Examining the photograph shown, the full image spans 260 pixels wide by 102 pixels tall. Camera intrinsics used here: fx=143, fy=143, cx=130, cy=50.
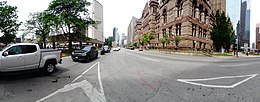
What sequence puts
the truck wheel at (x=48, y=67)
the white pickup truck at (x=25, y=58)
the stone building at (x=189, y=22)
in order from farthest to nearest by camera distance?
the stone building at (x=189, y=22), the truck wheel at (x=48, y=67), the white pickup truck at (x=25, y=58)

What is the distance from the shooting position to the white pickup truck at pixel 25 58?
6823 millimetres

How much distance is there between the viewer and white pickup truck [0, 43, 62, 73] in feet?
22.4

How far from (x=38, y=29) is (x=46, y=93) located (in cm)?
4810

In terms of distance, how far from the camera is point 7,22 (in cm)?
3644

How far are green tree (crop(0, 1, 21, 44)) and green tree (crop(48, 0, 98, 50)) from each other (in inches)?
546

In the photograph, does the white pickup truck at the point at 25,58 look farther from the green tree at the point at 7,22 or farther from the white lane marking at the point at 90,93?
the green tree at the point at 7,22

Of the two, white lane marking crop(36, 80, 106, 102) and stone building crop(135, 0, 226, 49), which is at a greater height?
stone building crop(135, 0, 226, 49)

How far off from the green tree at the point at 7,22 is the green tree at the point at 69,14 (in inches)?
546

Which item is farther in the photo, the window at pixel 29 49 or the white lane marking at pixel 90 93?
the window at pixel 29 49

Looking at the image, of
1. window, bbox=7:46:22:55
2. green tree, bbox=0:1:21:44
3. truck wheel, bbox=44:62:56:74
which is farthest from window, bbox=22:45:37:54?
green tree, bbox=0:1:21:44

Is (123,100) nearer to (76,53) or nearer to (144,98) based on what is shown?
(144,98)

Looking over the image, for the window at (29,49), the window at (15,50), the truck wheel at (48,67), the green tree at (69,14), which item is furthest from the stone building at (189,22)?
the window at (15,50)

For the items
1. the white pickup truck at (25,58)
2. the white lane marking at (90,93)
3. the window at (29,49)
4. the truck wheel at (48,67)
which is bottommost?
the white lane marking at (90,93)

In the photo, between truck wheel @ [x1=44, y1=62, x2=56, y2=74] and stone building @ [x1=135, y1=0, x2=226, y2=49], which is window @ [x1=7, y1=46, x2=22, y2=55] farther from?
stone building @ [x1=135, y1=0, x2=226, y2=49]
